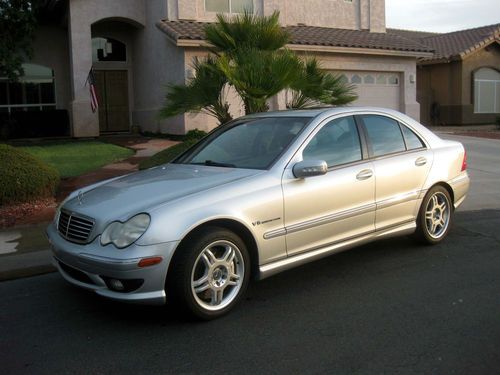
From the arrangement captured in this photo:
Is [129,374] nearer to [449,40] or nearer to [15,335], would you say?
[15,335]

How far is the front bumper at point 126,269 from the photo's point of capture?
4.06m

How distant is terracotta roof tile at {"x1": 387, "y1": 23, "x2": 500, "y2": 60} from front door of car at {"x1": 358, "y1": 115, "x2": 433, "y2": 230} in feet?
69.6

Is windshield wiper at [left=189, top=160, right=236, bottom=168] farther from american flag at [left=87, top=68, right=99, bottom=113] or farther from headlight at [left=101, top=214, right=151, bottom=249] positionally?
american flag at [left=87, top=68, right=99, bottom=113]

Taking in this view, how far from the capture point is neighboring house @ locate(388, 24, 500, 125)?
27031mm

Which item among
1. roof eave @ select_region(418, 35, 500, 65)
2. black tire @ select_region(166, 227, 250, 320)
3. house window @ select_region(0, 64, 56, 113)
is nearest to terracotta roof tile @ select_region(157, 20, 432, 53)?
house window @ select_region(0, 64, 56, 113)

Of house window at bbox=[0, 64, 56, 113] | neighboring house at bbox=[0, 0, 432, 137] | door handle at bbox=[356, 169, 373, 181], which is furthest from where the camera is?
house window at bbox=[0, 64, 56, 113]

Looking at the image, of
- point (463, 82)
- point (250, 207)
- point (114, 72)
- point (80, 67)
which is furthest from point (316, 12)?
point (250, 207)

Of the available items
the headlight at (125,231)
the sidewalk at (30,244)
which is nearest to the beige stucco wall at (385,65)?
the sidewalk at (30,244)

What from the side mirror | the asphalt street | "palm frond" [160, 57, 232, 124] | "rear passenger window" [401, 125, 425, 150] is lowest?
the asphalt street

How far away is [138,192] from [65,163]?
864cm

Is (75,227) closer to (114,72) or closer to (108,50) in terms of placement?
(114,72)

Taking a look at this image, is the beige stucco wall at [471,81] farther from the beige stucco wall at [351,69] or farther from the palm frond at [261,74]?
the palm frond at [261,74]

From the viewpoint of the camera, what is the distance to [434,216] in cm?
644

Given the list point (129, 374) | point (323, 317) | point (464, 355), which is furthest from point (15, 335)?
point (464, 355)
